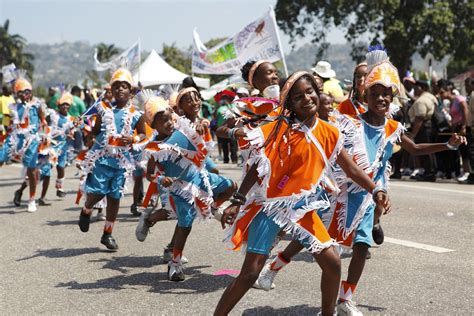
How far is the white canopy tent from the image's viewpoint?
2837 cm

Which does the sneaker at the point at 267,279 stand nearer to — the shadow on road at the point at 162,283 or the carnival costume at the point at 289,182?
the shadow on road at the point at 162,283

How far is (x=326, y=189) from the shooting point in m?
5.24

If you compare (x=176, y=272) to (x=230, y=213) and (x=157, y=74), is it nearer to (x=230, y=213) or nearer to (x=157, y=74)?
(x=230, y=213)

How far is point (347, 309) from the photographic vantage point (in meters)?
4.87

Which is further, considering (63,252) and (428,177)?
(428,177)

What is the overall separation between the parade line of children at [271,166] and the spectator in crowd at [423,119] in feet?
23.9

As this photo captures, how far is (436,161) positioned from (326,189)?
1035cm

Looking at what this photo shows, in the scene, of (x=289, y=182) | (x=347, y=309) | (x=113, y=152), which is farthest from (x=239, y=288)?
(x=113, y=152)

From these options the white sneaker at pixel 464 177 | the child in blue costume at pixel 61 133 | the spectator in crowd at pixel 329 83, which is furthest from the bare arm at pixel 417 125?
the child in blue costume at pixel 61 133

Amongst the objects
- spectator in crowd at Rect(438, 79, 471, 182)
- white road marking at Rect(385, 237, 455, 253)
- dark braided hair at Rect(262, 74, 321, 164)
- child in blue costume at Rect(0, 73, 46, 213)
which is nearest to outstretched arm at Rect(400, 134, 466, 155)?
dark braided hair at Rect(262, 74, 321, 164)

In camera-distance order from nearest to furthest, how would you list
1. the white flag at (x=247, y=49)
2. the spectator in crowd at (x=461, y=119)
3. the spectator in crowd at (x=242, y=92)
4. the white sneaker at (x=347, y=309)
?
the white sneaker at (x=347, y=309), the spectator in crowd at (x=461, y=119), the spectator in crowd at (x=242, y=92), the white flag at (x=247, y=49)

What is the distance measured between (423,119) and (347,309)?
9746 mm

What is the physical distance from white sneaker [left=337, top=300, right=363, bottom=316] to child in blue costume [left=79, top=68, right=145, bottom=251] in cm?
366

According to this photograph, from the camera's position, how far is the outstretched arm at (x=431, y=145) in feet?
17.7
